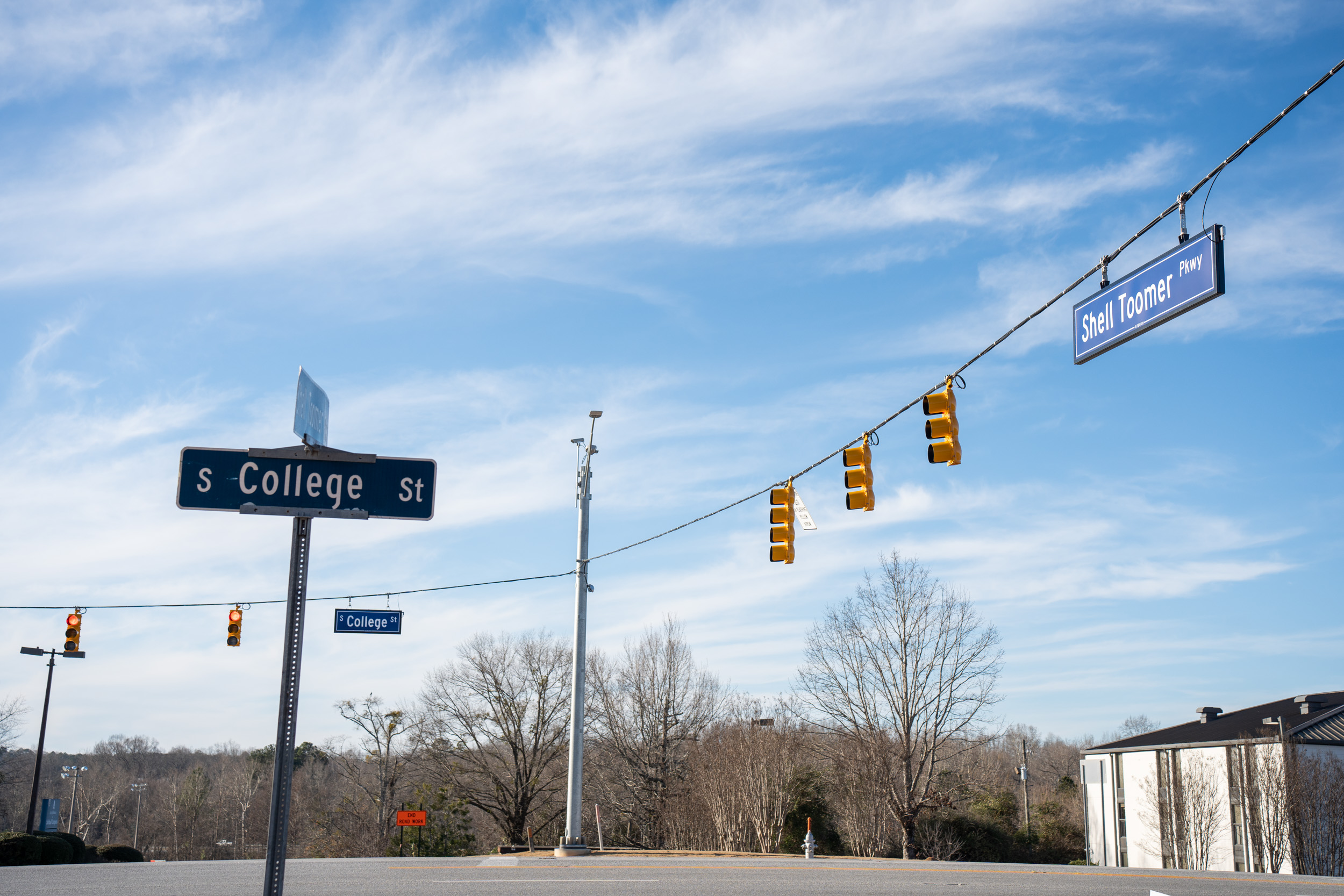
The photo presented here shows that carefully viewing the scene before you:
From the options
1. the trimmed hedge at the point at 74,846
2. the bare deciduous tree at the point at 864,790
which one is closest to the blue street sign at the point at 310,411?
the trimmed hedge at the point at 74,846

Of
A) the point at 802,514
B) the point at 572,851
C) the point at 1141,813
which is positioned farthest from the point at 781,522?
the point at 1141,813

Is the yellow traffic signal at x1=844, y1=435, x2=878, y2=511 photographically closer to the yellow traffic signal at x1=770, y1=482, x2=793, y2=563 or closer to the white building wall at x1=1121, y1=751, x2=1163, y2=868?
the yellow traffic signal at x1=770, y1=482, x2=793, y2=563

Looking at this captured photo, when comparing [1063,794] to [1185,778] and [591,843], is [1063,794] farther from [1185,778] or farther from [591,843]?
[591,843]

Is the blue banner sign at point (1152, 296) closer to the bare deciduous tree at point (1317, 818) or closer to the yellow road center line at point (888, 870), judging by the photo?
the yellow road center line at point (888, 870)

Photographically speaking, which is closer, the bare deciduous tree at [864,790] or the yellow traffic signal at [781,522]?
the yellow traffic signal at [781,522]

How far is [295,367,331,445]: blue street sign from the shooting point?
16.4 feet

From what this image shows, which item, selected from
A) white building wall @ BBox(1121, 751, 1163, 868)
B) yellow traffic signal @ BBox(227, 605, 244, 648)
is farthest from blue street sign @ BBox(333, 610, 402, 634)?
white building wall @ BBox(1121, 751, 1163, 868)

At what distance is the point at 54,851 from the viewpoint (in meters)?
23.9

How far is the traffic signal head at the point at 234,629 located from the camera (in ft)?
70.2

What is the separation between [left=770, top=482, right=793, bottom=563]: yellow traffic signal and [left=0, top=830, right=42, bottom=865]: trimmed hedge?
1915 cm

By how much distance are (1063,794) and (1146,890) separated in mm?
47671

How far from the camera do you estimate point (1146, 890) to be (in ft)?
46.2

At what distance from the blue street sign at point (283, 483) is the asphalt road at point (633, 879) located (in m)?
9.50

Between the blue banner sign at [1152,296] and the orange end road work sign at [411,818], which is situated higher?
the blue banner sign at [1152,296]
